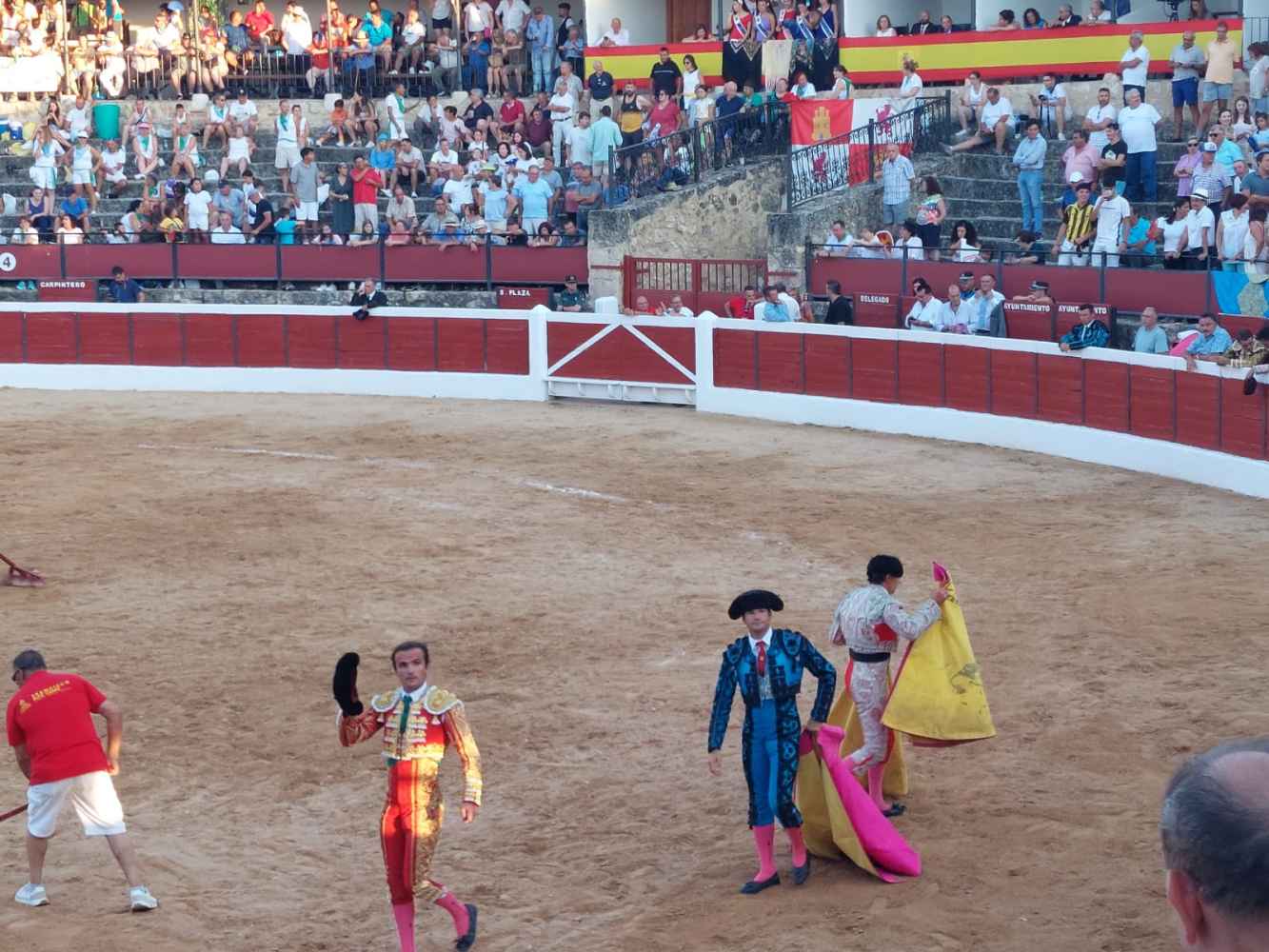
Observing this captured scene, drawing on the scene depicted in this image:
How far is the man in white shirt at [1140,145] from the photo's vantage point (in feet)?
67.7

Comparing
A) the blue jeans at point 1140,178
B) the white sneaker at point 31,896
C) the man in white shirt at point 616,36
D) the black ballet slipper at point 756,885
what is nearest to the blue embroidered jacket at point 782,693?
the black ballet slipper at point 756,885

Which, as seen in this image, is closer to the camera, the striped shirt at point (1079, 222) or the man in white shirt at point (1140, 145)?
the striped shirt at point (1079, 222)

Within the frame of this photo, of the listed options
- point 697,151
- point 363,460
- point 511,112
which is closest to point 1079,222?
point 697,151

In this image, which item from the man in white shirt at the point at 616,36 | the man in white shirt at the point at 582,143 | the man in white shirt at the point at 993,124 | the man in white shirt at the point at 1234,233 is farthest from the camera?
the man in white shirt at the point at 616,36

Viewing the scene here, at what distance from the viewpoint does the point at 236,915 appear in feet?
24.6

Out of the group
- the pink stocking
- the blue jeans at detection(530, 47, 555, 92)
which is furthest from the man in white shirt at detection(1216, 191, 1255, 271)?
the blue jeans at detection(530, 47, 555, 92)

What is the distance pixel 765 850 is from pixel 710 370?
1375 cm

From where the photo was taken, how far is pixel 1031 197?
2144 cm

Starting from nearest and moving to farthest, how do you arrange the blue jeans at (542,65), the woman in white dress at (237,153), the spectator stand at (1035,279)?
1. the spectator stand at (1035,279)
2. the woman in white dress at (237,153)
3. the blue jeans at (542,65)

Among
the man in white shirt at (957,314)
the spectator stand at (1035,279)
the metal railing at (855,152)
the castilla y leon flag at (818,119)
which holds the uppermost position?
the castilla y leon flag at (818,119)

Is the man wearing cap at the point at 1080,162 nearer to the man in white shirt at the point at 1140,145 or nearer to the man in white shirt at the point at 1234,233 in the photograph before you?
the man in white shirt at the point at 1140,145

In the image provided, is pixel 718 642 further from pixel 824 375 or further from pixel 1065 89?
pixel 1065 89

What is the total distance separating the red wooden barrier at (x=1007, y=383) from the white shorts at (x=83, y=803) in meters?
10.7

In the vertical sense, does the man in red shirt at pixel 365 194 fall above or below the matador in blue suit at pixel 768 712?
above
